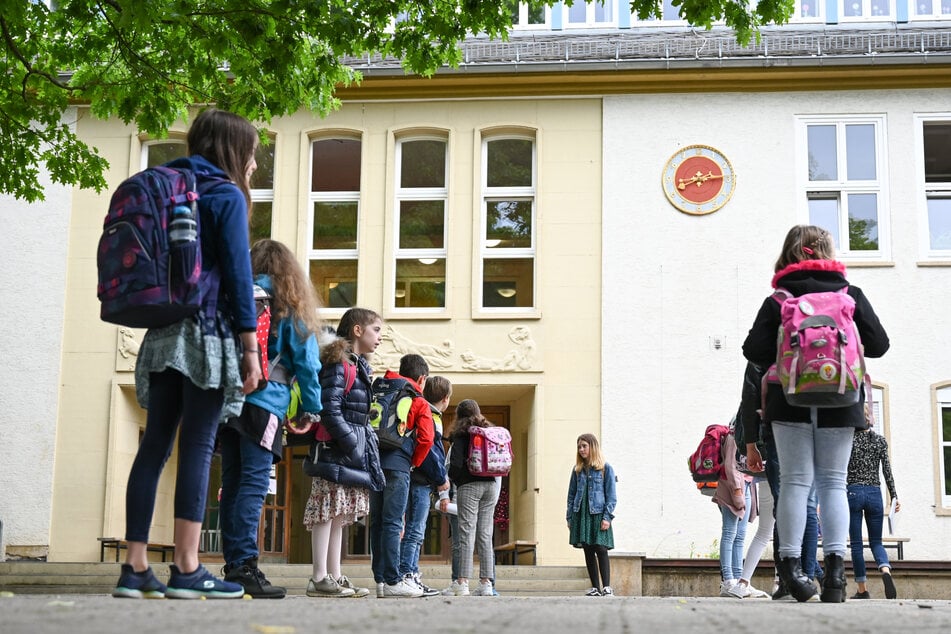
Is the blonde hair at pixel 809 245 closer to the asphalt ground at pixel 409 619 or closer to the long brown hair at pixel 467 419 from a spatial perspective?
the asphalt ground at pixel 409 619

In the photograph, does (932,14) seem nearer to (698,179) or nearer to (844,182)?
(844,182)

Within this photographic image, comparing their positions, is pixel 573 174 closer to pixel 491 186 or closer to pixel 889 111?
pixel 491 186

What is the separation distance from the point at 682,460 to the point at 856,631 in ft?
48.5

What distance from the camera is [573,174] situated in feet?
65.5

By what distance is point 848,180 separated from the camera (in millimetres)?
19812

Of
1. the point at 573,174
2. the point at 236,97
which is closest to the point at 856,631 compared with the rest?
the point at 236,97

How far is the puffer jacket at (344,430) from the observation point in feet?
27.7

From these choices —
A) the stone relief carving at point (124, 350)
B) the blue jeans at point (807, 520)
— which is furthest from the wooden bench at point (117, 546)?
the blue jeans at point (807, 520)

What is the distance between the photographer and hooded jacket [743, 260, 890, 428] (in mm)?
7383

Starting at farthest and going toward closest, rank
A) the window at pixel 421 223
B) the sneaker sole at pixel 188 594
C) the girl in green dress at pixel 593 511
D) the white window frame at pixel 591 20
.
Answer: the white window frame at pixel 591 20
the window at pixel 421 223
the girl in green dress at pixel 593 511
the sneaker sole at pixel 188 594

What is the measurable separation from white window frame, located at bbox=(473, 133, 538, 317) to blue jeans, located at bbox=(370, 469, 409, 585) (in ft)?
34.4

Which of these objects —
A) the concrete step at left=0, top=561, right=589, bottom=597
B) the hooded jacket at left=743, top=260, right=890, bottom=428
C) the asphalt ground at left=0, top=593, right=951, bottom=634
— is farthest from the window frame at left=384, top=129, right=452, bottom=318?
the asphalt ground at left=0, top=593, right=951, bottom=634

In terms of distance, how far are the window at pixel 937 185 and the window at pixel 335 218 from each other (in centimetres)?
812

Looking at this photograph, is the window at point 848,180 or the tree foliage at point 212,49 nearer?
the tree foliage at point 212,49
